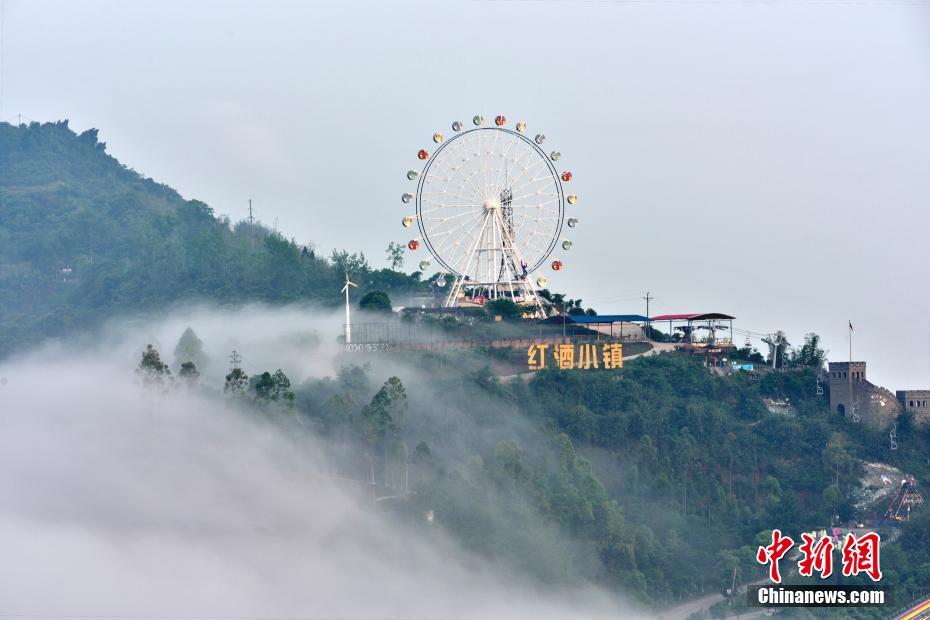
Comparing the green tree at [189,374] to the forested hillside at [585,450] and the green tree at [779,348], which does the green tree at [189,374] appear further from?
the green tree at [779,348]

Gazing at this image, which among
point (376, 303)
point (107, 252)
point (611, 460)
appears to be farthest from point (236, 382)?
point (107, 252)

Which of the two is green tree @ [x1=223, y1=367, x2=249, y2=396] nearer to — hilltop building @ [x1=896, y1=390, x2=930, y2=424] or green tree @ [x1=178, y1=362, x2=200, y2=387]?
green tree @ [x1=178, y1=362, x2=200, y2=387]

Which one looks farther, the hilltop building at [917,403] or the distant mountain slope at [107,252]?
the distant mountain slope at [107,252]

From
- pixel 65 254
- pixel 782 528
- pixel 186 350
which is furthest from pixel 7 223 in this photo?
pixel 782 528

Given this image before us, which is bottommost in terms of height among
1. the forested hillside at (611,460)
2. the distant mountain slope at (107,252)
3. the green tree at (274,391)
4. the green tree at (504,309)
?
the forested hillside at (611,460)

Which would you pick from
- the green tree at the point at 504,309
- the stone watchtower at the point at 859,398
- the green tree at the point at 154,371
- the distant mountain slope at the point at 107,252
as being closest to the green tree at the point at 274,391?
the green tree at the point at 154,371

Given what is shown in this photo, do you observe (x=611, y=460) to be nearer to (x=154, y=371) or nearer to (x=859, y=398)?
(x=859, y=398)

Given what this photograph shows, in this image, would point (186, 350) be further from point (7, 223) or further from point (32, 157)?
point (32, 157)
